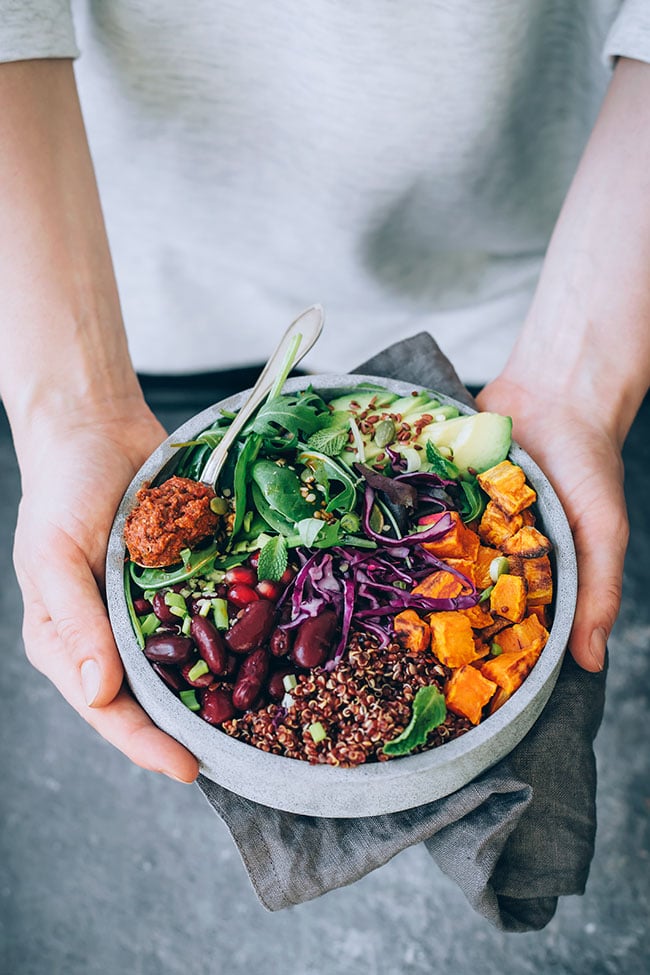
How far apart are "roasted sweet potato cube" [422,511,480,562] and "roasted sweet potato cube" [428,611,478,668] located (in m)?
0.12

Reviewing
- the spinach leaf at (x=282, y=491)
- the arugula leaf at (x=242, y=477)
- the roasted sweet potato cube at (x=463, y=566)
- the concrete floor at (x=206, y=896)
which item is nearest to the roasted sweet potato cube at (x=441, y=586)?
the roasted sweet potato cube at (x=463, y=566)

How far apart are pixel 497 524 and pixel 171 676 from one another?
61 cm

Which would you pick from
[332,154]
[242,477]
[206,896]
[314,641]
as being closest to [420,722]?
[314,641]

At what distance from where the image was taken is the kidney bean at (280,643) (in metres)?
Answer: 1.34

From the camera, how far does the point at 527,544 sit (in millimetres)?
1430

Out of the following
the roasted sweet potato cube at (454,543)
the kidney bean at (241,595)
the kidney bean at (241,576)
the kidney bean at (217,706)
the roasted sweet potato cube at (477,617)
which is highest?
the roasted sweet potato cube at (454,543)

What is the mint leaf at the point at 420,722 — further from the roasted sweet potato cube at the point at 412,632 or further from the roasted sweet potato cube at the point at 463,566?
the roasted sweet potato cube at the point at 463,566

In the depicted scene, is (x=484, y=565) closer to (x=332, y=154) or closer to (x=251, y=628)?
(x=251, y=628)

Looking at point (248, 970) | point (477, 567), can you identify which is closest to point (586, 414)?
point (477, 567)

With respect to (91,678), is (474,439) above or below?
above

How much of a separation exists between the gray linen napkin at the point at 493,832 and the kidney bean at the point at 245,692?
22 cm

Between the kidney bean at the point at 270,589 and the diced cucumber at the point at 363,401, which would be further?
the diced cucumber at the point at 363,401

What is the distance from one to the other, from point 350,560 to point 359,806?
0.39 metres

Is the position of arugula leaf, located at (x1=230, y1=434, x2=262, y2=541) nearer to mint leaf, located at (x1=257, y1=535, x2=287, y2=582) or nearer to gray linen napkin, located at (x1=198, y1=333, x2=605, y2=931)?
mint leaf, located at (x1=257, y1=535, x2=287, y2=582)
